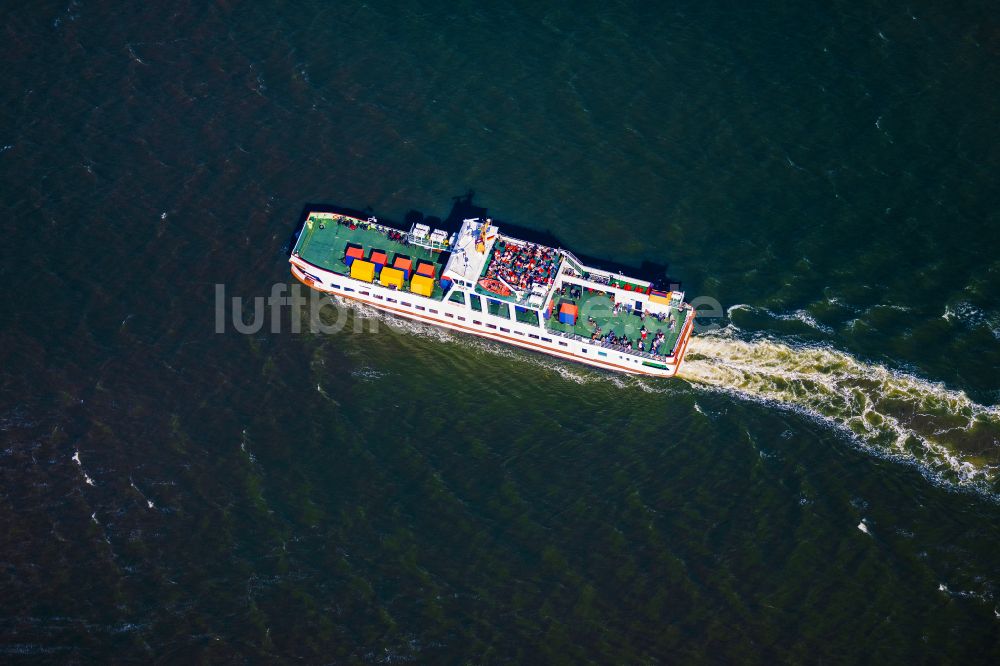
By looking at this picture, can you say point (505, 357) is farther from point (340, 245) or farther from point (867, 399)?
point (867, 399)

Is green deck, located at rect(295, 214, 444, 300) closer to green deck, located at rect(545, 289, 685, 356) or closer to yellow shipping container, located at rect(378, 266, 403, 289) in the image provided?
yellow shipping container, located at rect(378, 266, 403, 289)

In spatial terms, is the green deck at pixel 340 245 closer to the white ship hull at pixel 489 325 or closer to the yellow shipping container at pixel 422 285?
the yellow shipping container at pixel 422 285

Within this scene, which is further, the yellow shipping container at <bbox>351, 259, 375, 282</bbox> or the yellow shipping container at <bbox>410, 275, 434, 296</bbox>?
the yellow shipping container at <bbox>351, 259, 375, 282</bbox>

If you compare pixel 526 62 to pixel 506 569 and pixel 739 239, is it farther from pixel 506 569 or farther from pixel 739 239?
pixel 506 569

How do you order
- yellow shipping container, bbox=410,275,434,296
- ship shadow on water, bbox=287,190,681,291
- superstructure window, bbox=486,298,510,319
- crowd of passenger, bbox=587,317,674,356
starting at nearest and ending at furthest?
crowd of passenger, bbox=587,317,674,356, superstructure window, bbox=486,298,510,319, yellow shipping container, bbox=410,275,434,296, ship shadow on water, bbox=287,190,681,291

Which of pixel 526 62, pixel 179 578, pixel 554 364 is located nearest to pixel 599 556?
pixel 554 364

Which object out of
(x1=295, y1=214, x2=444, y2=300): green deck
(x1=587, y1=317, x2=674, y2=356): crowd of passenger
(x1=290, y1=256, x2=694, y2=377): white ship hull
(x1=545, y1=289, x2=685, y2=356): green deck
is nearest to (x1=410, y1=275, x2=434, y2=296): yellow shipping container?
(x1=290, y1=256, x2=694, y2=377): white ship hull

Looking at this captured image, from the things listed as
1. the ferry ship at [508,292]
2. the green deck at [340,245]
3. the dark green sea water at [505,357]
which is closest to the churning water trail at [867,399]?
the dark green sea water at [505,357]
